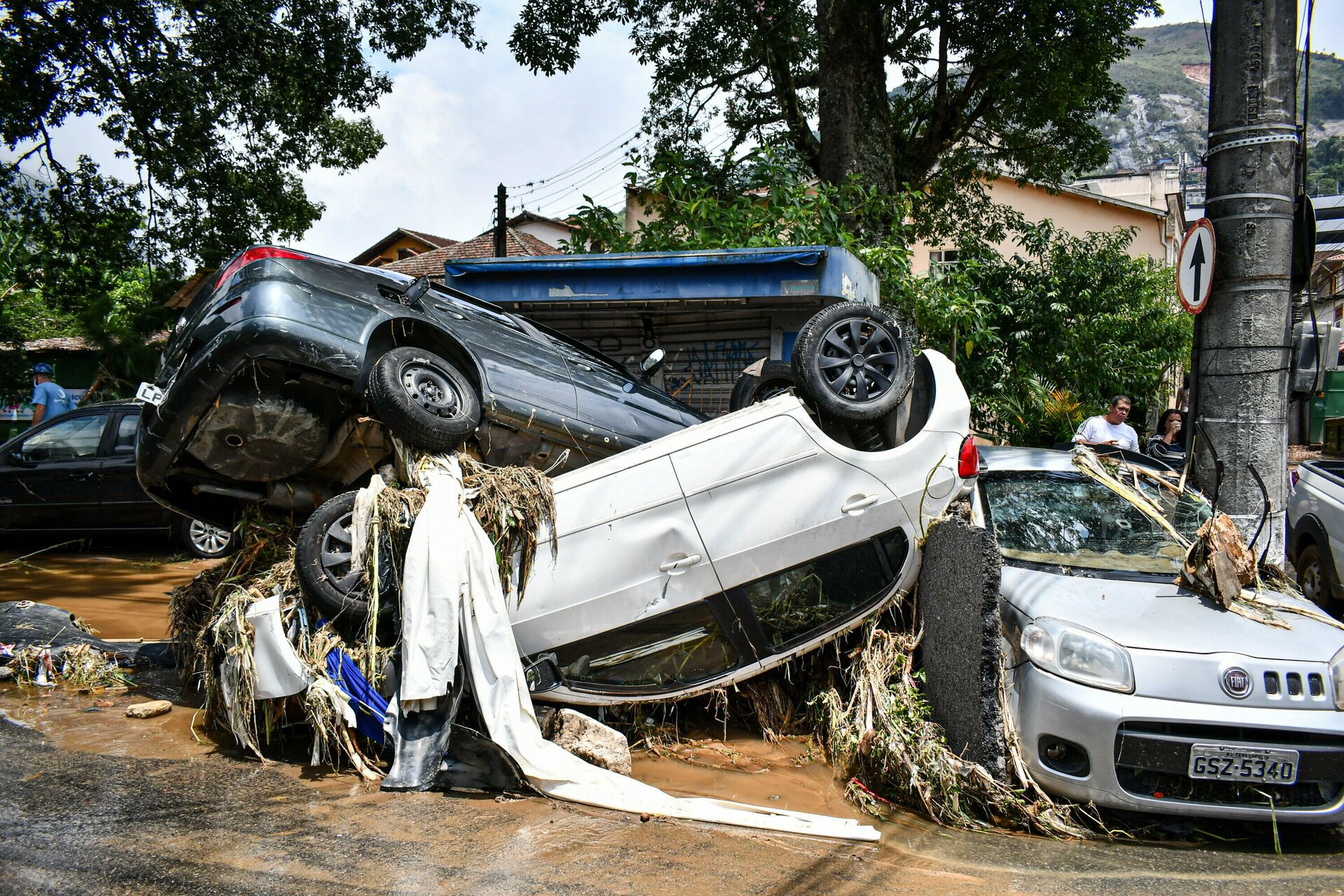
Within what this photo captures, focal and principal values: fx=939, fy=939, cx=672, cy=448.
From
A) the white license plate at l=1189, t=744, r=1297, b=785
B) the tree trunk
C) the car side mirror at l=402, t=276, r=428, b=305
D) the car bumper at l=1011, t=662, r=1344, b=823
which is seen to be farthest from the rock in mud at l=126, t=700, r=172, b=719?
the tree trunk

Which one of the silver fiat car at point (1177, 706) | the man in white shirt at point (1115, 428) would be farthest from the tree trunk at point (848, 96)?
the silver fiat car at point (1177, 706)

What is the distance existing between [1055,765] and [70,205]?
12651 millimetres

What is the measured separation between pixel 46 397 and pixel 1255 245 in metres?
12.3

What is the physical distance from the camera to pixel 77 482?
30.6ft

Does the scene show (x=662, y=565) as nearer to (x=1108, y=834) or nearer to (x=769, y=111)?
(x=1108, y=834)

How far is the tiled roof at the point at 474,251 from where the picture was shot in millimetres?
29375

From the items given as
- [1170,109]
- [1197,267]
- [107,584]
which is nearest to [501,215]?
[107,584]

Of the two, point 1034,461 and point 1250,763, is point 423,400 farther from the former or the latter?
point 1250,763

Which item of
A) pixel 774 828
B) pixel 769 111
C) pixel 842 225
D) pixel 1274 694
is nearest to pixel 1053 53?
pixel 769 111

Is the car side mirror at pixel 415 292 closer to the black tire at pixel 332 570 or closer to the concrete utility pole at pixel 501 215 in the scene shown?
the black tire at pixel 332 570

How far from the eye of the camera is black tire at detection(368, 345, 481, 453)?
4.64 metres

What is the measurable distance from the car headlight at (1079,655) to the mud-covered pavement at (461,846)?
0.66 meters

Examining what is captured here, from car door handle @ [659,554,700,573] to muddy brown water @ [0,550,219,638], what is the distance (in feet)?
13.6

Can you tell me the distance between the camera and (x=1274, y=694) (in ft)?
12.0
